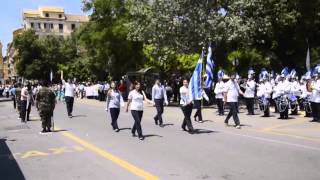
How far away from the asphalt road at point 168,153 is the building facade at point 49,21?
11228 cm

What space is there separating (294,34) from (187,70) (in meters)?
10.0

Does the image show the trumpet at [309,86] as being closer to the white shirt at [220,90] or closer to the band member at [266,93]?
the band member at [266,93]

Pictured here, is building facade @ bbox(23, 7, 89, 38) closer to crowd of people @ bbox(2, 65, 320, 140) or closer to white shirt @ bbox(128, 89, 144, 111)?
crowd of people @ bbox(2, 65, 320, 140)

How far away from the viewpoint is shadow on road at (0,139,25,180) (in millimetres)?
9762

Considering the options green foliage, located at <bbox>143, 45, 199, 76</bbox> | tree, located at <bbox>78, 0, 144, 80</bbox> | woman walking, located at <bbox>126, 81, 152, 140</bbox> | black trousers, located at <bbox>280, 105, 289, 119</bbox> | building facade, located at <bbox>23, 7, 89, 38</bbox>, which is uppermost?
building facade, located at <bbox>23, 7, 89, 38</bbox>

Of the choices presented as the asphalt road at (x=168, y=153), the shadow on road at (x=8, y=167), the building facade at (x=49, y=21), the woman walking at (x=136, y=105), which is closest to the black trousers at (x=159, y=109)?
the asphalt road at (x=168, y=153)

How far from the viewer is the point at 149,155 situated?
1137cm

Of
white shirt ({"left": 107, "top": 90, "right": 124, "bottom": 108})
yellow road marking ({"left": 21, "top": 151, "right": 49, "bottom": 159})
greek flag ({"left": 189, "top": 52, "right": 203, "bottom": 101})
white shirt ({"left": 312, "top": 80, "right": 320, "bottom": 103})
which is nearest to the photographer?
yellow road marking ({"left": 21, "top": 151, "right": 49, "bottom": 159})

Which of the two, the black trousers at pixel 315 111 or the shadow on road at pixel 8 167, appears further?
the black trousers at pixel 315 111

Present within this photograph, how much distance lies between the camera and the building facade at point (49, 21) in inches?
4966

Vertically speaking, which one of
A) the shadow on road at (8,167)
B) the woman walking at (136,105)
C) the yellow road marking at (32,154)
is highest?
the woman walking at (136,105)

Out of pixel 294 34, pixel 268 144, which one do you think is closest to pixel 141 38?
pixel 294 34

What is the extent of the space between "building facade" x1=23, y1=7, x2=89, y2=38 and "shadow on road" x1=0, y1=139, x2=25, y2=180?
11566 centimetres

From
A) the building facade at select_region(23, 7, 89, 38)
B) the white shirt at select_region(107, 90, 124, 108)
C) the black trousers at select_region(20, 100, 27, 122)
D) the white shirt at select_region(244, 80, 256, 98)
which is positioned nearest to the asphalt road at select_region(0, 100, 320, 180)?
the white shirt at select_region(107, 90, 124, 108)
